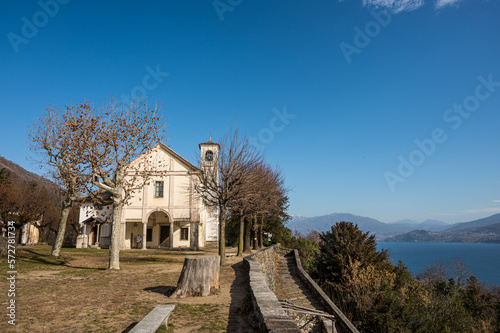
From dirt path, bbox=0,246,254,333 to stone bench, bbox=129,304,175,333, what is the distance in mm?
307

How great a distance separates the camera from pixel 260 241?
35812 mm

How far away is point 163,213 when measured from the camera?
33000mm

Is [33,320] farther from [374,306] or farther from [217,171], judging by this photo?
[374,306]

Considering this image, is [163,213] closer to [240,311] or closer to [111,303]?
[111,303]

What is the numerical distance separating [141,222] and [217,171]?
1729cm

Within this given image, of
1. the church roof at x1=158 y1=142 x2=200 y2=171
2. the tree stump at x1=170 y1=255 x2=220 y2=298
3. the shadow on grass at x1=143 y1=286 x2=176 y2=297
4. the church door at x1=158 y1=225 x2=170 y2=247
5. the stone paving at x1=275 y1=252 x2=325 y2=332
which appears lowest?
the stone paving at x1=275 y1=252 x2=325 y2=332

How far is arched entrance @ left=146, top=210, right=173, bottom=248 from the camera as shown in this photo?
32.9m

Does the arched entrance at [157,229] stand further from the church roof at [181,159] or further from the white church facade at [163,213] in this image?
the church roof at [181,159]

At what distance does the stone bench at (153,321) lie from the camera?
181 inches

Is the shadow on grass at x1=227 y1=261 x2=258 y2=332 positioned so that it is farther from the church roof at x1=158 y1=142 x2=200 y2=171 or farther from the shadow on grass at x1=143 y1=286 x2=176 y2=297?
the church roof at x1=158 y1=142 x2=200 y2=171

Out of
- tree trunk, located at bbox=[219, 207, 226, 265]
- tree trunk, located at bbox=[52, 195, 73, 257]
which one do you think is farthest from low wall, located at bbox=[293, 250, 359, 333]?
tree trunk, located at bbox=[52, 195, 73, 257]

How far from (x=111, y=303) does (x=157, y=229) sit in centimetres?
2686

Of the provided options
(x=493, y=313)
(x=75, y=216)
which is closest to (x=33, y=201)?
(x=75, y=216)

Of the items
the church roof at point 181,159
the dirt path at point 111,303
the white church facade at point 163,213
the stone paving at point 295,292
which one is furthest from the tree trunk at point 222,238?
the church roof at point 181,159
